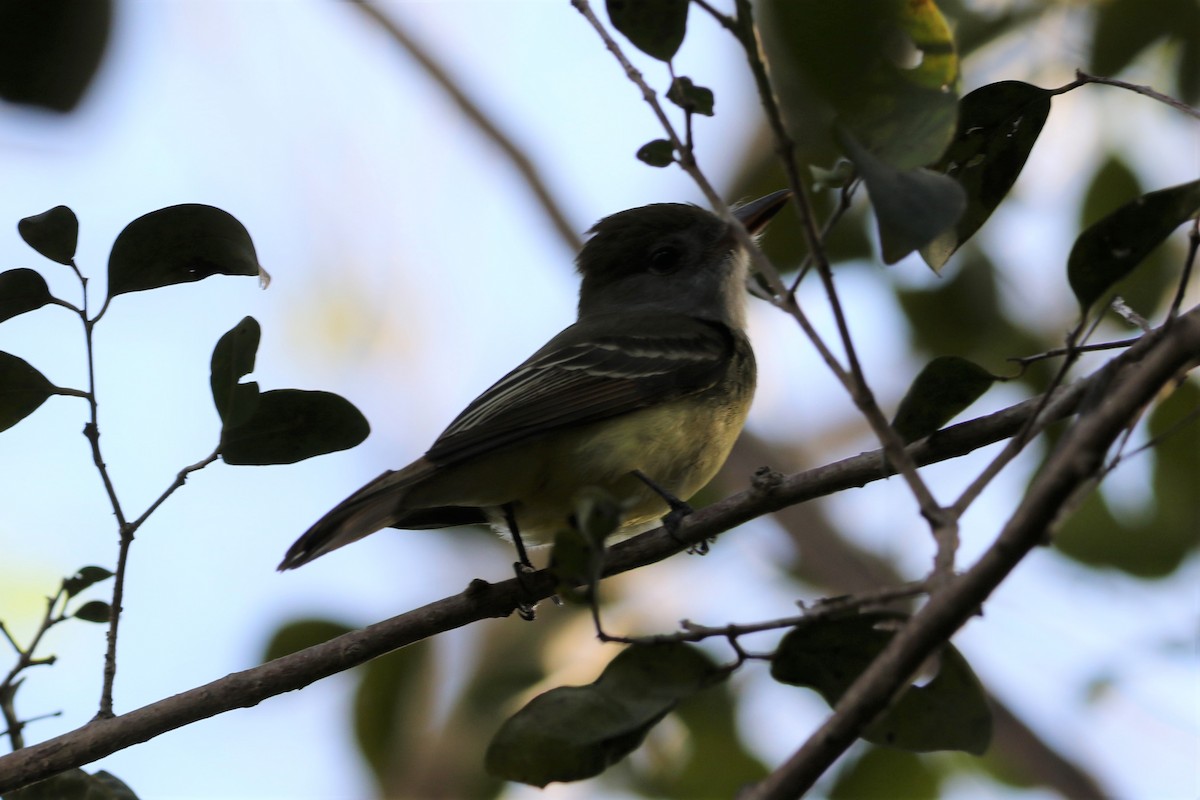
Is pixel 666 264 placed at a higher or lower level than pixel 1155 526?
higher

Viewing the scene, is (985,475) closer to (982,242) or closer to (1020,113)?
(1020,113)

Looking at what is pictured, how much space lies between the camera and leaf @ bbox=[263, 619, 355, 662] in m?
3.59

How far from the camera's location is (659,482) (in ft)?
12.0

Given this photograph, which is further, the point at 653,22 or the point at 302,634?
the point at 302,634

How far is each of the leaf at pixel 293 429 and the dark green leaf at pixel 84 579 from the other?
420 millimetres

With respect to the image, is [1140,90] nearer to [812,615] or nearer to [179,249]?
[812,615]

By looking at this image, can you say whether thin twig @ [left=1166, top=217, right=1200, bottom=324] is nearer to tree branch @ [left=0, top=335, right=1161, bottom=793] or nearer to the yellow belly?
tree branch @ [left=0, top=335, right=1161, bottom=793]

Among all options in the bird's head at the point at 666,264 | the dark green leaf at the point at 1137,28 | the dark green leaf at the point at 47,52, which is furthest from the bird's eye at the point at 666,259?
the dark green leaf at the point at 47,52

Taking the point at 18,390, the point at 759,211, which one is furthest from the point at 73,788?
the point at 759,211

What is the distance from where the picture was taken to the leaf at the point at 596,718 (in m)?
1.92

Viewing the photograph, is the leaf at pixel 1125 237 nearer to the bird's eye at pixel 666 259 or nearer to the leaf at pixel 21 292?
the leaf at pixel 21 292

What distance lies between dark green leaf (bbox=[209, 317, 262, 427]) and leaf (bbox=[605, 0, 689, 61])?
0.95 m

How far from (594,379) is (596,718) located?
192 cm

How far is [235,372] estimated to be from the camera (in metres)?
2.55
